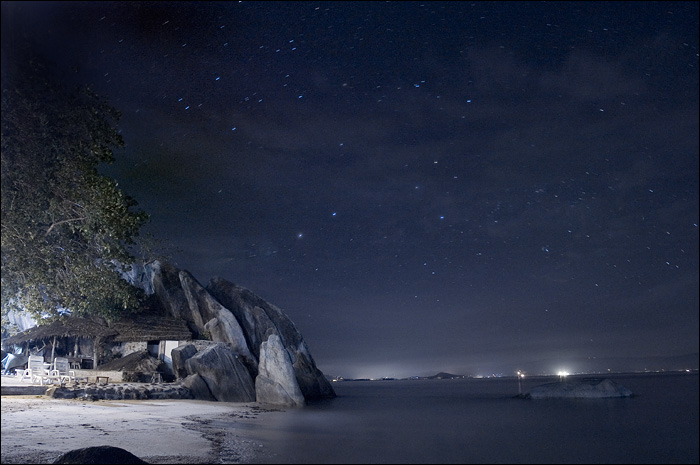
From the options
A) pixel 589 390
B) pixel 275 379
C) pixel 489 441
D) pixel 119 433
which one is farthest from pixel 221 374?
pixel 589 390

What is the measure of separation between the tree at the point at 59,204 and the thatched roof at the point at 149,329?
27222 mm

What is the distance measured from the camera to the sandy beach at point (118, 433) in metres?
12.4

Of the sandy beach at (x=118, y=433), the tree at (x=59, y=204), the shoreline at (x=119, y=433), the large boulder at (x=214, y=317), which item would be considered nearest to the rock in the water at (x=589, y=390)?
the large boulder at (x=214, y=317)

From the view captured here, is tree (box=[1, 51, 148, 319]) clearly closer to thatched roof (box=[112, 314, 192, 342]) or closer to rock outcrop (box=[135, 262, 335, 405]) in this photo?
rock outcrop (box=[135, 262, 335, 405])

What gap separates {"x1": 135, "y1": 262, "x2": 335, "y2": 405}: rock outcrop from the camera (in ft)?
116

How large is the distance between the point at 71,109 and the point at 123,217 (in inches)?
122

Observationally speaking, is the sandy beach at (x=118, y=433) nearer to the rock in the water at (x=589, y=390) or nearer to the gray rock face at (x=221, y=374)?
the gray rock face at (x=221, y=374)

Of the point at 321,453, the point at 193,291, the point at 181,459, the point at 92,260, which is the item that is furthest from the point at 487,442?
the point at 193,291

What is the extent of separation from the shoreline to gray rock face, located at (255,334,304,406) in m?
12.8

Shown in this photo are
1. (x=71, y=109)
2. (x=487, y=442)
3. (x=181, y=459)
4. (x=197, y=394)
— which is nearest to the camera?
(x=71, y=109)

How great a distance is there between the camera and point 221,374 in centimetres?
3525

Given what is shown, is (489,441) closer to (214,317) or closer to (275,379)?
(275,379)

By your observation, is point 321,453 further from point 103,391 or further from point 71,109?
point 103,391

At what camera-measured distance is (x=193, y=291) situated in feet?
152
